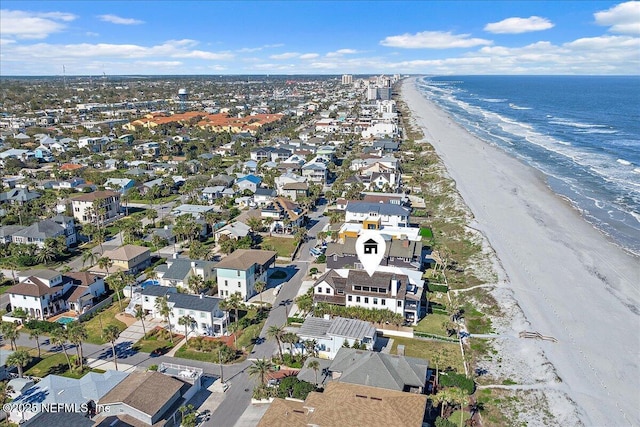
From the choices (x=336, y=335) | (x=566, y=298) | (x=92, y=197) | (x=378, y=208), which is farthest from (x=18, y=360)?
(x=566, y=298)

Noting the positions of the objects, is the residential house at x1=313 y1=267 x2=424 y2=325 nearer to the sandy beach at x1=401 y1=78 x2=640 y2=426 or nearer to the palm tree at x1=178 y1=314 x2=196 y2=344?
the sandy beach at x1=401 y1=78 x2=640 y2=426

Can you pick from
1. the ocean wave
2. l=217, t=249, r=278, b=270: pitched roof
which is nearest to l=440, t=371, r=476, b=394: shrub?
l=217, t=249, r=278, b=270: pitched roof

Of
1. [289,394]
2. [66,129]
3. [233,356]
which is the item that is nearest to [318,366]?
[289,394]

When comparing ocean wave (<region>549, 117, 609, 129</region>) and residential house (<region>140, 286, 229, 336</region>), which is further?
ocean wave (<region>549, 117, 609, 129</region>)

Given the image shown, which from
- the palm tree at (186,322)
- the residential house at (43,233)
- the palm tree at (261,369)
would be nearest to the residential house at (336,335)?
the palm tree at (261,369)

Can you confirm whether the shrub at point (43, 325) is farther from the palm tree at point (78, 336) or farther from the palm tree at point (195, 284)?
the palm tree at point (195, 284)

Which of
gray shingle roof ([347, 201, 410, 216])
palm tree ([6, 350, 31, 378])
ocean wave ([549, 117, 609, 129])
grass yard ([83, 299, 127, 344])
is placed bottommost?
grass yard ([83, 299, 127, 344])
